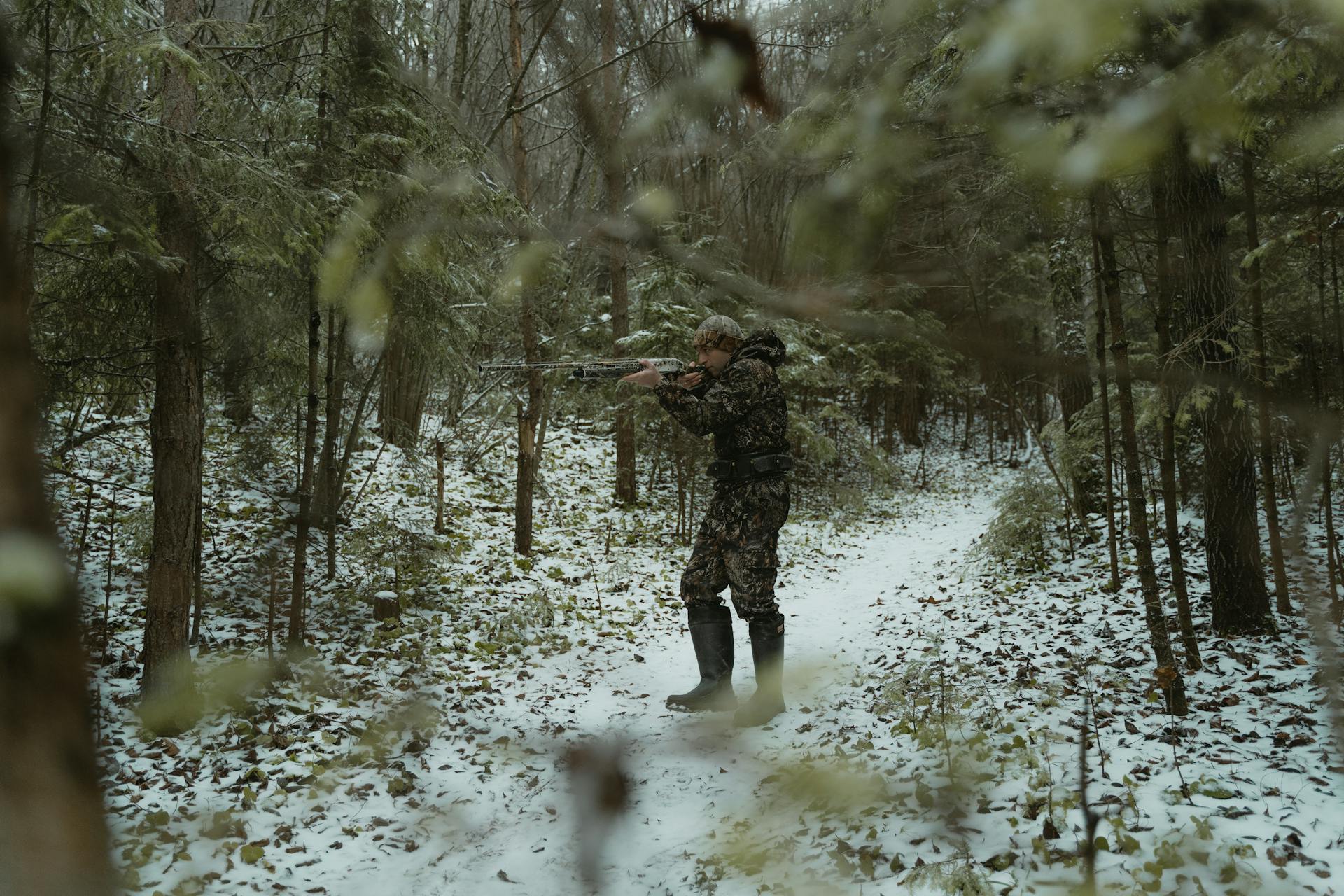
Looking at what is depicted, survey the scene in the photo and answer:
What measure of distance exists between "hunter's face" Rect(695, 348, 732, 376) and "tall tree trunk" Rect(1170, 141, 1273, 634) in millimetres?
3307

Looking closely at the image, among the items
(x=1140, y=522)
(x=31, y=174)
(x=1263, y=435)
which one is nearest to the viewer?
(x=31, y=174)

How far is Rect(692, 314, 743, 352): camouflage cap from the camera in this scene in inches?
198

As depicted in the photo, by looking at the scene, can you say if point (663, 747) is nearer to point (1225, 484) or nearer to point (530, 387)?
point (1225, 484)

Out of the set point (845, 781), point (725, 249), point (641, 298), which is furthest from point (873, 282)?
point (641, 298)

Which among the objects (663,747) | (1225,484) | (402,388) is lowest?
(663,747)

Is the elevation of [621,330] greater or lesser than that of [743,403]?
greater

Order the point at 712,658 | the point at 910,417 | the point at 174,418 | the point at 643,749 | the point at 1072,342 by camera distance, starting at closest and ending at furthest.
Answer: the point at 643,749 < the point at 712,658 < the point at 174,418 < the point at 1072,342 < the point at 910,417

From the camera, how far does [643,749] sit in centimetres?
225

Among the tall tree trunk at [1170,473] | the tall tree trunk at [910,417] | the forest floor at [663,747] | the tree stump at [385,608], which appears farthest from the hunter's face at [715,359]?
the tall tree trunk at [910,417]

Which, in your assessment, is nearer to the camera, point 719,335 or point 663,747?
point 663,747

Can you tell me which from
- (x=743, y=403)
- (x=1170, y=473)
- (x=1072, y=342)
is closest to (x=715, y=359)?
(x=743, y=403)

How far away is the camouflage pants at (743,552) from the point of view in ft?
15.5

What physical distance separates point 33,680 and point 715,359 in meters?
4.58

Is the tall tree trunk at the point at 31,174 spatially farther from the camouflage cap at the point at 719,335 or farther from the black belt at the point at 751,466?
the black belt at the point at 751,466
